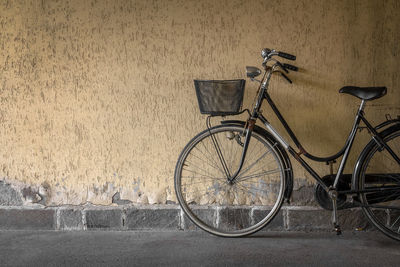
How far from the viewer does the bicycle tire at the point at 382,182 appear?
303 cm

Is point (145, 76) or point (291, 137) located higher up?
point (145, 76)

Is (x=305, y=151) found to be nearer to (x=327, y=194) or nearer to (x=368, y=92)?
(x=327, y=194)

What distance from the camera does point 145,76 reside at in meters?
3.45

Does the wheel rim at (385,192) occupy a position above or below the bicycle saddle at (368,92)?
below

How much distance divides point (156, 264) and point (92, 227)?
1.03 metres

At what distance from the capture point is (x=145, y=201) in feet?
11.5

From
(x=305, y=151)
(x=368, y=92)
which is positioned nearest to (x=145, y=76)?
(x=305, y=151)

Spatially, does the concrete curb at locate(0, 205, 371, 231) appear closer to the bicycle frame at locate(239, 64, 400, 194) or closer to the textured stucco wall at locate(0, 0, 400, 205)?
the textured stucco wall at locate(0, 0, 400, 205)

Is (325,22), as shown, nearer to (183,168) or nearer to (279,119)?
(279,119)

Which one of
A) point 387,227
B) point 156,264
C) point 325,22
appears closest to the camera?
point 156,264

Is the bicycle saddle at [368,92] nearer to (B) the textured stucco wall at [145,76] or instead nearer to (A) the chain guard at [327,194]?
(B) the textured stucco wall at [145,76]

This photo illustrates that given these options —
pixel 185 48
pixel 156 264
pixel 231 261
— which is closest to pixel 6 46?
pixel 185 48

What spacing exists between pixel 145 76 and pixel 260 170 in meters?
1.37

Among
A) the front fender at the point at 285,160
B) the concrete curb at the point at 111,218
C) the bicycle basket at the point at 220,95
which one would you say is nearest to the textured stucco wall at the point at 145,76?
the concrete curb at the point at 111,218
